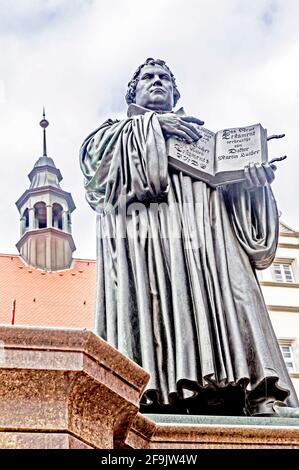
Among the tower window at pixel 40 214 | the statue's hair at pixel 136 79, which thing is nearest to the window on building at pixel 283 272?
the statue's hair at pixel 136 79

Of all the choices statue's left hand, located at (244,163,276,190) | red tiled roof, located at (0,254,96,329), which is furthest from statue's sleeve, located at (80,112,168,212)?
red tiled roof, located at (0,254,96,329)

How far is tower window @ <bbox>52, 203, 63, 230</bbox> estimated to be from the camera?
4787 centimetres

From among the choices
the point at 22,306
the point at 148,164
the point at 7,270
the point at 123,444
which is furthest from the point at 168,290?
the point at 7,270

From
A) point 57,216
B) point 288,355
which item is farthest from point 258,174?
point 57,216

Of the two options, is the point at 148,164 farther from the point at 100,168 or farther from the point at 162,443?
the point at 162,443

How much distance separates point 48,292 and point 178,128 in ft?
110

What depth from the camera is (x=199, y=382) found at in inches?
199

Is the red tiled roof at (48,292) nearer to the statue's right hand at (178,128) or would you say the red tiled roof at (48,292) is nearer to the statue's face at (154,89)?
the statue's face at (154,89)

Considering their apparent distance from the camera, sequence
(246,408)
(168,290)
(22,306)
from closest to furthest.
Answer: (246,408), (168,290), (22,306)

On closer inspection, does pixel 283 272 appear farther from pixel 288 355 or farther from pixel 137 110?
pixel 137 110

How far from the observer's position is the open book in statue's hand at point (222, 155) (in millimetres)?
6035

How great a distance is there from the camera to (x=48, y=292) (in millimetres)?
39188

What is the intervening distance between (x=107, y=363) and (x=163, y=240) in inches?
93.5

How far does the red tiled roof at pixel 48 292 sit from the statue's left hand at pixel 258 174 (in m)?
24.8
